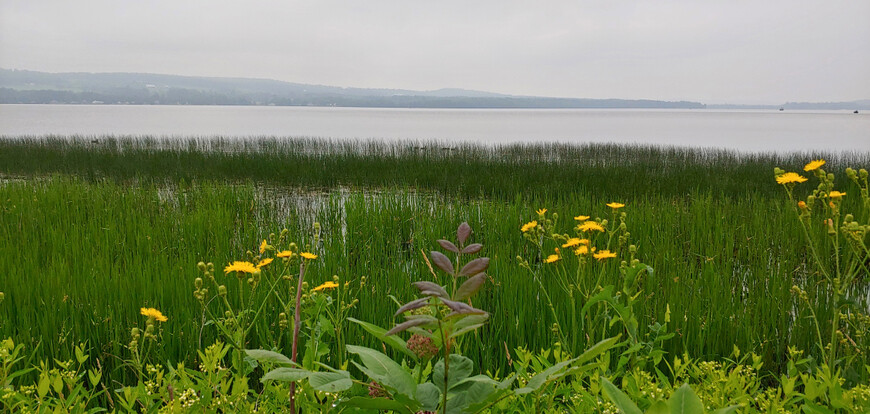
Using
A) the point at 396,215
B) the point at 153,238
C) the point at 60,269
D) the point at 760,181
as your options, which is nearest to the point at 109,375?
the point at 60,269

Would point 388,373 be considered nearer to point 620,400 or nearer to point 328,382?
point 328,382

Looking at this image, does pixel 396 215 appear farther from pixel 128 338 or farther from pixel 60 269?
pixel 128 338

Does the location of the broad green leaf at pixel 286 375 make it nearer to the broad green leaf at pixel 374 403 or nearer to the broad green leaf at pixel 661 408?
the broad green leaf at pixel 374 403

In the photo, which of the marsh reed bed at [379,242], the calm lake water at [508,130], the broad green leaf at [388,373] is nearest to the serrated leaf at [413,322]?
the broad green leaf at [388,373]

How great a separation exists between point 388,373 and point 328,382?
112 mm

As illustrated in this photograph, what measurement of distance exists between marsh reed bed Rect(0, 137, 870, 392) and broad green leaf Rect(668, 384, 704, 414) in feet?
4.91

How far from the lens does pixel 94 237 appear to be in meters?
5.54

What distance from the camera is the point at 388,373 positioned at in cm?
98

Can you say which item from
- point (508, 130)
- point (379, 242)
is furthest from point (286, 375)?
point (508, 130)

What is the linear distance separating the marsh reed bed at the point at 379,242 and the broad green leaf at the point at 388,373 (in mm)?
1052

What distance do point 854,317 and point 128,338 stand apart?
344 centimetres

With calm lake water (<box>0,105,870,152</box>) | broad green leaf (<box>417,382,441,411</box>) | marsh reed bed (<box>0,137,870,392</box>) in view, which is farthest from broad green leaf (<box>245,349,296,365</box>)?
calm lake water (<box>0,105,870,152</box>)

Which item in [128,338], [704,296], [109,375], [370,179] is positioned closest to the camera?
[109,375]

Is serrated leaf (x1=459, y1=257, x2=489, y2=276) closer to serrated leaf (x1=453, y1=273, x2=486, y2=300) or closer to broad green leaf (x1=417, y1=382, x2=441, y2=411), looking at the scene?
serrated leaf (x1=453, y1=273, x2=486, y2=300)
